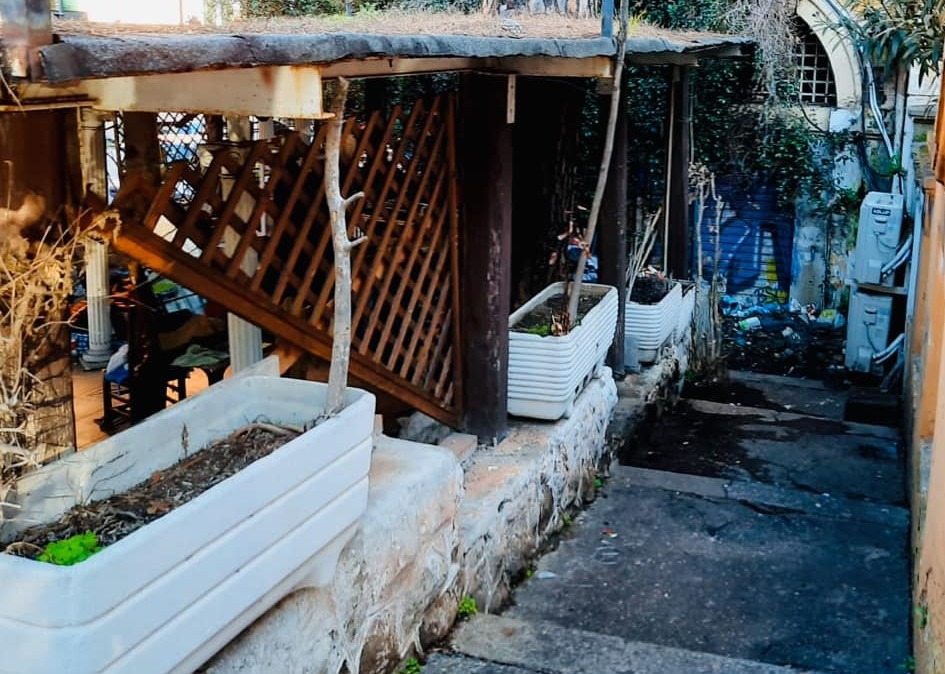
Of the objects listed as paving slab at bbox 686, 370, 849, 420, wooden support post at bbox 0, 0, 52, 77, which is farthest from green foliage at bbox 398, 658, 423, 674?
paving slab at bbox 686, 370, 849, 420

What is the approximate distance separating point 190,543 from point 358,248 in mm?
2606

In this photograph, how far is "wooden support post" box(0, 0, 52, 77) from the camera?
2.14 meters

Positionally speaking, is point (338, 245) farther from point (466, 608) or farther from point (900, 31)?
point (900, 31)

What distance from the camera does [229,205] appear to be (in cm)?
416

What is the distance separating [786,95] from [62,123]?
12175mm

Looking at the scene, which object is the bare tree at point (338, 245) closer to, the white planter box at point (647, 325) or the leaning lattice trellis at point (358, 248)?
the leaning lattice trellis at point (358, 248)

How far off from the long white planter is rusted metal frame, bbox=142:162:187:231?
644 millimetres

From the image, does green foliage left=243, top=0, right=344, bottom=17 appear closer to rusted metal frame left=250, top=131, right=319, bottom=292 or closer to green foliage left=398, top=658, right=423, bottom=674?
rusted metal frame left=250, top=131, right=319, bottom=292

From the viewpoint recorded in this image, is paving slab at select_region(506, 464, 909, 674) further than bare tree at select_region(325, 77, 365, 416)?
Yes

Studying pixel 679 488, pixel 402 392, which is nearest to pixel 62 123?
pixel 402 392

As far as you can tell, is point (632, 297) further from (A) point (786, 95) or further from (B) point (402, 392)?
(A) point (786, 95)

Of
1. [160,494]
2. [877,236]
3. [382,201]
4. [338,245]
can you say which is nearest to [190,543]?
[160,494]

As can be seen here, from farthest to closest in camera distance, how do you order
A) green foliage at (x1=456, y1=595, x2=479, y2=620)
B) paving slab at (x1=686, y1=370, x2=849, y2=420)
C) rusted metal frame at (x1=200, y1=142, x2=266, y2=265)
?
paving slab at (x1=686, y1=370, x2=849, y2=420) < green foliage at (x1=456, y1=595, x2=479, y2=620) < rusted metal frame at (x1=200, y1=142, x2=266, y2=265)

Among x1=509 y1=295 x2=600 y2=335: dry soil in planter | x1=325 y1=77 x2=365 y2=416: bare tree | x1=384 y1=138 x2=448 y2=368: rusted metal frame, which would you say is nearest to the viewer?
x1=325 y1=77 x2=365 y2=416: bare tree
